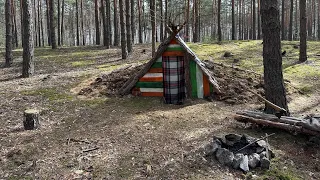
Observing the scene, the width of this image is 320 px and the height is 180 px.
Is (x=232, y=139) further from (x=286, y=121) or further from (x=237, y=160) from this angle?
(x=286, y=121)

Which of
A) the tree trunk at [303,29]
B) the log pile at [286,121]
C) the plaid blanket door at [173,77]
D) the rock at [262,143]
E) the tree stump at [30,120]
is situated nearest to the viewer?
the rock at [262,143]

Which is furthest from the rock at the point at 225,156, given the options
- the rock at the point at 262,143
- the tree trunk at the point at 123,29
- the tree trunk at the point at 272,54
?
the tree trunk at the point at 123,29

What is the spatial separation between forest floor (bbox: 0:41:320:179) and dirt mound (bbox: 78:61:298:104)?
287 mm

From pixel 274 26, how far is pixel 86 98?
5076 mm

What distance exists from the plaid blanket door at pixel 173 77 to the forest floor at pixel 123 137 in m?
0.32

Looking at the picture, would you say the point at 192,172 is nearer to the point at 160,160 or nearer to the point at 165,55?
the point at 160,160

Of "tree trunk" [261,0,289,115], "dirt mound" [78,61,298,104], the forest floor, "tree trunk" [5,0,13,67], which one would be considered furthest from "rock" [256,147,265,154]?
"tree trunk" [5,0,13,67]

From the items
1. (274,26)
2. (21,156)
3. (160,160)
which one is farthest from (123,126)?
(274,26)

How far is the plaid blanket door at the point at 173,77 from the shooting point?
25.1ft

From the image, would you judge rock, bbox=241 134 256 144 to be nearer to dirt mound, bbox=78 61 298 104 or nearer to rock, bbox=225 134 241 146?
rock, bbox=225 134 241 146

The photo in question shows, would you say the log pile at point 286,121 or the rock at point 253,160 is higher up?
the log pile at point 286,121

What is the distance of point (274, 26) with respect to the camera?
5727 mm

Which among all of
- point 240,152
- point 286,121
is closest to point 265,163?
point 240,152

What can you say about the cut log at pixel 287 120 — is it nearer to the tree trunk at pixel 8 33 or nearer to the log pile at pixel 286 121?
the log pile at pixel 286 121
